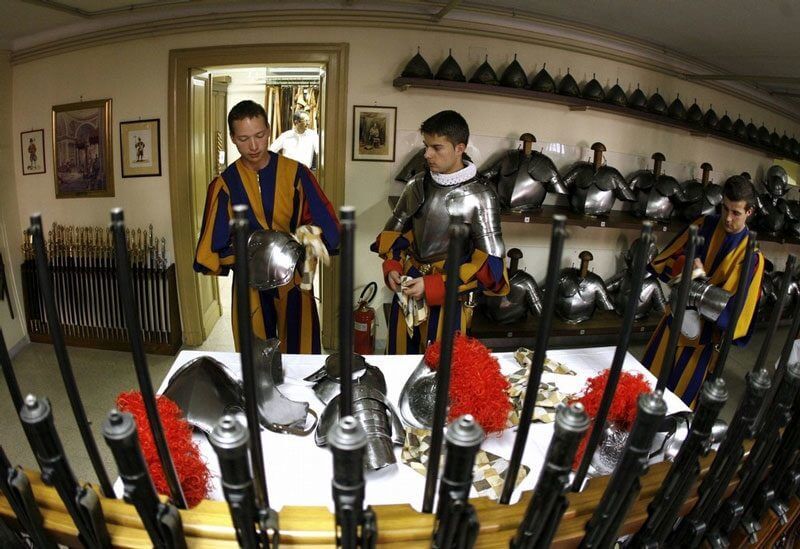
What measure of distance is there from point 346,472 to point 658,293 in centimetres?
379

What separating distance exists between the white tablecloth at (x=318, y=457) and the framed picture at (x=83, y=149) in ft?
7.99

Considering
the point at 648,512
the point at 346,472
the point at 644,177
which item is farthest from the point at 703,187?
the point at 346,472

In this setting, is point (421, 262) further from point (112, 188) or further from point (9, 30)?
point (9, 30)

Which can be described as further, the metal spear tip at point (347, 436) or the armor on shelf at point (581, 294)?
the armor on shelf at point (581, 294)

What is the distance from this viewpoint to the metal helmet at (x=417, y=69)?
108 inches

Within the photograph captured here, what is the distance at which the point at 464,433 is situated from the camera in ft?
1.25

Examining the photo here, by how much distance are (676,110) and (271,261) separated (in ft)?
10.2

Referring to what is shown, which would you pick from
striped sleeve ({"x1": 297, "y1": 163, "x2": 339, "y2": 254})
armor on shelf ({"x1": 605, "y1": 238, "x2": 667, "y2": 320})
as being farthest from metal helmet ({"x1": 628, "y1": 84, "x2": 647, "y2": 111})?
striped sleeve ({"x1": 297, "y1": 163, "x2": 339, "y2": 254})

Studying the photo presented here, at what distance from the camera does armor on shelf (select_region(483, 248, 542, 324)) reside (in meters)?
3.15

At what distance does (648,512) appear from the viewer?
55 cm

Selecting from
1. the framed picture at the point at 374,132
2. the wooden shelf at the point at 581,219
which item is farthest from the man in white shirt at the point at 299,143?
the wooden shelf at the point at 581,219

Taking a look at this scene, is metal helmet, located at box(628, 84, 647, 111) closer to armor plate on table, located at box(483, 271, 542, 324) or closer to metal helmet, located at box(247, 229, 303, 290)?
armor plate on table, located at box(483, 271, 542, 324)

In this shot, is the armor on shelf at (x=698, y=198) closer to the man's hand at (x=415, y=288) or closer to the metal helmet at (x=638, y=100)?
the metal helmet at (x=638, y=100)

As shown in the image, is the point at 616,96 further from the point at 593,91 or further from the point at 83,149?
the point at 83,149
